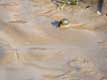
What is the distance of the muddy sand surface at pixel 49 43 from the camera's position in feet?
11.5

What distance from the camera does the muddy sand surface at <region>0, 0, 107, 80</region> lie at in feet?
11.5

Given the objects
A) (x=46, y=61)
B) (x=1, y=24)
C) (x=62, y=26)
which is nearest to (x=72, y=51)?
(x=46, y=61)

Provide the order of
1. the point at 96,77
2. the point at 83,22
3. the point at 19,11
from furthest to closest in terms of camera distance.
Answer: the point at 19,11
the point at 83,22
the point at 96,77

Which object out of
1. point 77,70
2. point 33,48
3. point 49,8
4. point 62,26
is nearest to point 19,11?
point 49,8

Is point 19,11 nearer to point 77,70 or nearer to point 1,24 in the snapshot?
point 1,24

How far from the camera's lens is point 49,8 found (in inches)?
203

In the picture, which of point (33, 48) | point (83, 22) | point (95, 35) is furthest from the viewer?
point (83, 22)

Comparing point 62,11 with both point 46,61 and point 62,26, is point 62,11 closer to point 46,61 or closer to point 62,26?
point 62,26

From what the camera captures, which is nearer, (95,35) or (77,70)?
(77,70)

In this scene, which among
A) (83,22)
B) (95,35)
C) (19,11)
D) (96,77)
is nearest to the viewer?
(96,77)

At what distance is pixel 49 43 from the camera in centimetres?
409

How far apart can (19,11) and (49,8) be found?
0.51 meters

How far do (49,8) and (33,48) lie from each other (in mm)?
1376

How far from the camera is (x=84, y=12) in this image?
16.5ft
